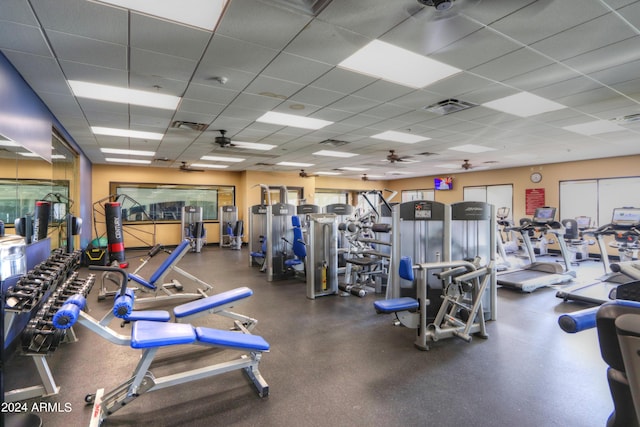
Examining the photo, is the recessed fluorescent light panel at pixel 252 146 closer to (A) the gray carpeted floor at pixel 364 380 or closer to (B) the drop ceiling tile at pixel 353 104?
(B) the drop ceiling tile at pixel 353 104

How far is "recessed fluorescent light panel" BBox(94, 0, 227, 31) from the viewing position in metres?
2.15

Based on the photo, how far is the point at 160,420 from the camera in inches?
80.3

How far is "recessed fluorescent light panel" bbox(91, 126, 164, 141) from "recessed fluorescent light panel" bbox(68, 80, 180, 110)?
1783 millimetres

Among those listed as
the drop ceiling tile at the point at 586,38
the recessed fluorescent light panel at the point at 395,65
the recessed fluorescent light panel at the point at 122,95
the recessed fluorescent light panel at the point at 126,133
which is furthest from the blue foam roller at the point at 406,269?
the recessed fluorescent light panel at the point at 126,133

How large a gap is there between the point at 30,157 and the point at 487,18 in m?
4.62

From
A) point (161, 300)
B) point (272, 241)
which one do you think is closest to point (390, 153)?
point (272, 241)

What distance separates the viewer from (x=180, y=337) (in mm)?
2092

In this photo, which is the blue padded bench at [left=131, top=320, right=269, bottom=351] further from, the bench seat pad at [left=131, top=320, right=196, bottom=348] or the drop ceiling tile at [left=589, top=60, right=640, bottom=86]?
the drop ceiling tile at [left=589, top=60, right=640, bottom=86]

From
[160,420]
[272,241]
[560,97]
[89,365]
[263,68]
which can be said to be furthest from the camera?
[272,241]

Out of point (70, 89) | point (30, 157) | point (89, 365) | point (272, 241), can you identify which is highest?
point (70, 89)

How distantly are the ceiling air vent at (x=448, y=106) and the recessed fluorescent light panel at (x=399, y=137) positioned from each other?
4.38 feet

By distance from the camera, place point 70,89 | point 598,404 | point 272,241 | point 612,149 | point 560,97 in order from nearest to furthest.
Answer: point 598,404 → point 70,89 → point 560,97 → point 272,241 → point 612,149

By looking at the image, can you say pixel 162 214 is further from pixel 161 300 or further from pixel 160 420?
pixel 160 420

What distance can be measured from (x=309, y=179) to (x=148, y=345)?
1109 centimetres
